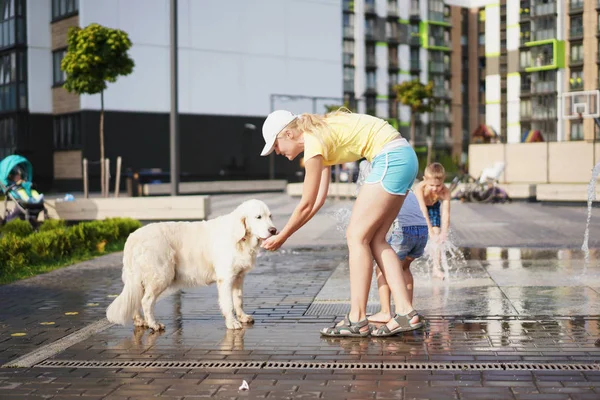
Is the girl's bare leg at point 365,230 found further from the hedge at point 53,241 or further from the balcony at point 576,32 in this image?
the balcony at point 576,32

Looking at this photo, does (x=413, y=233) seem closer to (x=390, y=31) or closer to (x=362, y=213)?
(x=362, y=213)

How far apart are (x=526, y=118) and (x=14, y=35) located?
29587 mm

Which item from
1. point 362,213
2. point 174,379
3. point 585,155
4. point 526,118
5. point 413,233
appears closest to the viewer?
point 174,379

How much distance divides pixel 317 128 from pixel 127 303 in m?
2.15

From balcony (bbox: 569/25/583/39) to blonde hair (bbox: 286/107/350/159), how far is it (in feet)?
105

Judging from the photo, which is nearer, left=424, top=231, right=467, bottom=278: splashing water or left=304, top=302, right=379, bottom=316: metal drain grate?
left=304, top=302, right=379, bottom=316: metal drain grate

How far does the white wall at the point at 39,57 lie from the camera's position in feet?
170

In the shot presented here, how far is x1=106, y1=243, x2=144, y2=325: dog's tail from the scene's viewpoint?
7.21 metres

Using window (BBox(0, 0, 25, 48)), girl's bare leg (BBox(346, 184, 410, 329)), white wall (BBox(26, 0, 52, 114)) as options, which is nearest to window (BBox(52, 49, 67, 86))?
white wall (BBox(26, 0, 52, 114))

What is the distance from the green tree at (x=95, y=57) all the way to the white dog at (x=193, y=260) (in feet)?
62.1

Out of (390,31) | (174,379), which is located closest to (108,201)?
(174,379)

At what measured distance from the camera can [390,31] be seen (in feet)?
262

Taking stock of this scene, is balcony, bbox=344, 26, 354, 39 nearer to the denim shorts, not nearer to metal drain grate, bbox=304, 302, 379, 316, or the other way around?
metal drain grate, bbox=304, 302, 379, 316

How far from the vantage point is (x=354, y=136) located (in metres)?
6.61
